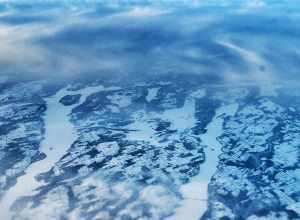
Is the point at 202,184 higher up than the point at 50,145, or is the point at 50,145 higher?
the point at 50,145

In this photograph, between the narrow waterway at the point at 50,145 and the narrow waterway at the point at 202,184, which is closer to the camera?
the narrow waterway at the point at 202,184

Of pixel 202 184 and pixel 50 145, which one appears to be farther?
pixel 50 145

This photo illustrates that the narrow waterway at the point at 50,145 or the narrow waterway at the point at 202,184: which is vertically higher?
the narrow waterway at the point at 50,145

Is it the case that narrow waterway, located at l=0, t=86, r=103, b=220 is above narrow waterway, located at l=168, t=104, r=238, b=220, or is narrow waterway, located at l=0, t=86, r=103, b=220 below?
above

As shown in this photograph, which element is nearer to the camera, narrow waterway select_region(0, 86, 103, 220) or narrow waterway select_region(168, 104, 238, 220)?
narrow waterway select_region(168, 104, 238, 220)

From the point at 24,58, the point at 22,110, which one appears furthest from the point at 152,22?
the point at 22,110
